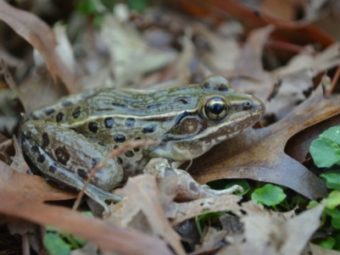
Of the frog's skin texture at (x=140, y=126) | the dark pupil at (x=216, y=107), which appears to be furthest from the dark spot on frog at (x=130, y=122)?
the dark pupil at (x=216, y=107)

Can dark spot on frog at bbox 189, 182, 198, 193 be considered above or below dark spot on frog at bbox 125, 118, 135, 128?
below

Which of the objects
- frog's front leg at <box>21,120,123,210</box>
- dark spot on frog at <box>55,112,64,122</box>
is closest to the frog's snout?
frog's front leg at <box>21,120,123,210</box>


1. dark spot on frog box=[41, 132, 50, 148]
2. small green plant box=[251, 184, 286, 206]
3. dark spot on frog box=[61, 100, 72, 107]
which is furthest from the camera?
dark spot on frog box=[61, 100, 72, 107]

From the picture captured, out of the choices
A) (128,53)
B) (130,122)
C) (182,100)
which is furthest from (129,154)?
(128,53)

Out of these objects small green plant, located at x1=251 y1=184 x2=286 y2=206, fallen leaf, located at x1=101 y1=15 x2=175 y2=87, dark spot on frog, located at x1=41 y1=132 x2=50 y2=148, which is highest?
fallen leaf, located at x1=101 y1=15 x2=175 y2=87

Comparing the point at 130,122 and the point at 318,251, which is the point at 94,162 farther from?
the point at 318,251

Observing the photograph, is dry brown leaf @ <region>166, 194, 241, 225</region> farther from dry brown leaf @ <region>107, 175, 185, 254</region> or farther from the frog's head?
the frog's head

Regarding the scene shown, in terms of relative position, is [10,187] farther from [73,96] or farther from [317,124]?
[317,124]

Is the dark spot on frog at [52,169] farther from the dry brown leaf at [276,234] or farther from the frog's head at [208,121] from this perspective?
the dry brown leaf at [276,234]
